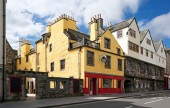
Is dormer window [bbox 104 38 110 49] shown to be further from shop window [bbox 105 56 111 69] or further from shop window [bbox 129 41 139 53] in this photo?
shop window [bbox 129 41 139 53]

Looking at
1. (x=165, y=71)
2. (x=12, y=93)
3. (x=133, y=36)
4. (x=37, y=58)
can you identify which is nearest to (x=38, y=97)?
(x=12, y=93)

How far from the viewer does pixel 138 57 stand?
43312 mm

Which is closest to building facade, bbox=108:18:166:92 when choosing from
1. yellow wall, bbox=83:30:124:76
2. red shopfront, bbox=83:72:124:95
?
red shopfront, bbox=83:72:124:95

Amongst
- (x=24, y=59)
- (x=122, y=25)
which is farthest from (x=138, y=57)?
(x=24, y=59)

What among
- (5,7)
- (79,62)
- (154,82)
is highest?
(5,7)

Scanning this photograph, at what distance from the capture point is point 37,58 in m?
39.1

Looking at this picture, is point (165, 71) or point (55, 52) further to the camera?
point (165, 71)

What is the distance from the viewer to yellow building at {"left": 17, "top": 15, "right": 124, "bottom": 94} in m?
29.5

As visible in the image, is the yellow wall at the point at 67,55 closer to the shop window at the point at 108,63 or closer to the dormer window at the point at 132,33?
the shop window at the point at 108,63

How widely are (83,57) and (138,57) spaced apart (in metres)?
17.7

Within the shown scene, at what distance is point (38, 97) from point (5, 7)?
899 centimetres

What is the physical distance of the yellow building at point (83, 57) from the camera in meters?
29.5

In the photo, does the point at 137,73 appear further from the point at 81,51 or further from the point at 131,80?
the point at 81,51

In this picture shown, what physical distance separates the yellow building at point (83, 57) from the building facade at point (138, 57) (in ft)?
11.3
